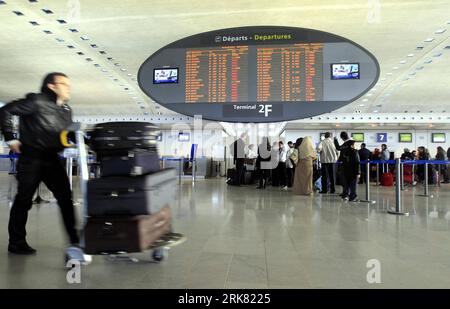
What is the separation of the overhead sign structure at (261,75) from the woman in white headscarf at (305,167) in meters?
2.79

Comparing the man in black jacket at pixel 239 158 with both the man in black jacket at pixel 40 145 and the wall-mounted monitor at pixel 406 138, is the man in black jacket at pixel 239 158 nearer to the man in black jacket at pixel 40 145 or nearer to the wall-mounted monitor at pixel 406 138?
the man in black jacket at pixel 40 145

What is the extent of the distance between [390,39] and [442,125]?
52.2 feet

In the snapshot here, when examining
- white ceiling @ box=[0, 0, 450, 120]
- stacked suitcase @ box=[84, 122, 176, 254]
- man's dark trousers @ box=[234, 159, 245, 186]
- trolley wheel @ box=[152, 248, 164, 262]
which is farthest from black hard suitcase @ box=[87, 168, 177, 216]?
man's dark trousers @ box=[234, 159, 245, 186]

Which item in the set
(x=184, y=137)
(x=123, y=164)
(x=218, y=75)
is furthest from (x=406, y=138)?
(x=123, y=164)

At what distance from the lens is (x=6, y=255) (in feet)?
8.65

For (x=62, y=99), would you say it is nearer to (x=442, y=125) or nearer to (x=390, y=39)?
(x=390, y=39)

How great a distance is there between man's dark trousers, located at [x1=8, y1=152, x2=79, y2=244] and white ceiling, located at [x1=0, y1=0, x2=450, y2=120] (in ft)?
16.1

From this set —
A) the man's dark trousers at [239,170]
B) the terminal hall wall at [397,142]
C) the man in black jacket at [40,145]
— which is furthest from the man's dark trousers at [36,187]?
the terminal hall wall at [397,142]

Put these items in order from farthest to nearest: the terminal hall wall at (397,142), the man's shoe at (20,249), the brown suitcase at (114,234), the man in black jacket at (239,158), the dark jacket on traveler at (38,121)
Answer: the terminal hall wall at (397,142) < the man in black jacket at (239,158) < the man's shoe at (20,249) < the dark jacket on traveler at (38,121) < the brown suitcase at (114,234)

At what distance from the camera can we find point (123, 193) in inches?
82.4

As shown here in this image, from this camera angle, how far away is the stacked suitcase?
2.09 m

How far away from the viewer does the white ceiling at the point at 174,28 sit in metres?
6.66

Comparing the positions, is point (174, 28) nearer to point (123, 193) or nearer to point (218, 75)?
point (218, 75)

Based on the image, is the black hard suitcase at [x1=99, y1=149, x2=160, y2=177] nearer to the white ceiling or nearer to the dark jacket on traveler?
the dark jacket on traveler
